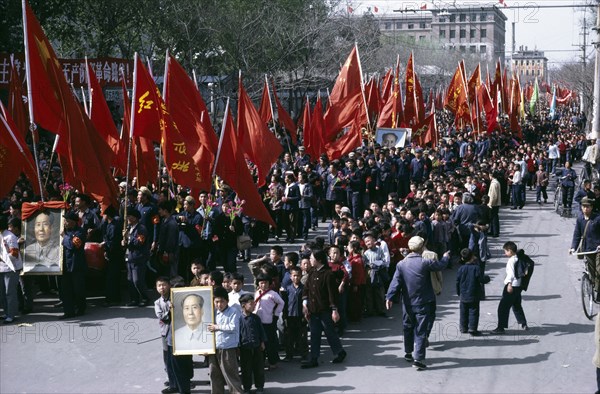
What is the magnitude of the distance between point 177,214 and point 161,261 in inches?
46.6

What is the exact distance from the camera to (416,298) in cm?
1059

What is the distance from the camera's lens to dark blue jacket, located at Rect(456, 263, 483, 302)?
11.9 metres

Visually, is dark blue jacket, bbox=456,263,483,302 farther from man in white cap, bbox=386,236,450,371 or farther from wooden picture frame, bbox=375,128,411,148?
wooden picture frame, bbox=375,128,411,148

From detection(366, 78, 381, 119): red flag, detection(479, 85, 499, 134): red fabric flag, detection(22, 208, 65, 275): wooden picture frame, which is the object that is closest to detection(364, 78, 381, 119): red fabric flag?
detection(366, 78, 381, 119): red flag

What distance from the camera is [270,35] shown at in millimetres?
39188

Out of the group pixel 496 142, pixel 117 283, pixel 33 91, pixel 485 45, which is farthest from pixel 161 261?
pixel 485 45

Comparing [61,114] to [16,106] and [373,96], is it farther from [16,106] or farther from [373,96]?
[373,96]

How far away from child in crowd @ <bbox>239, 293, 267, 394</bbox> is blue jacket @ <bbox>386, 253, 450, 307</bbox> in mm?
1854

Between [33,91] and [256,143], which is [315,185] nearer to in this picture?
[256,143]

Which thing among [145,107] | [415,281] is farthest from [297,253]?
[415,281]

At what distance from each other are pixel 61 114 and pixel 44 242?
6.16ft

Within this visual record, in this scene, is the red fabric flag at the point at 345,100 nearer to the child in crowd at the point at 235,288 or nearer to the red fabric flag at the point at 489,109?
the red fabric flag at the point at 489,109

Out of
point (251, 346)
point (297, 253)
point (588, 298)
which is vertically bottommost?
point (588, 298)

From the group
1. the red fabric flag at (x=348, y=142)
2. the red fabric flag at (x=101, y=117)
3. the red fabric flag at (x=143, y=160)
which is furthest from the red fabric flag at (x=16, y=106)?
the red fabric flag at (x=348, y=142)
